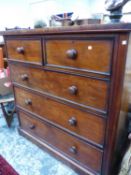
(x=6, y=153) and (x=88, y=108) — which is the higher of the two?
(x=88, y=108)

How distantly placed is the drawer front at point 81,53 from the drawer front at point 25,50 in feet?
0.35

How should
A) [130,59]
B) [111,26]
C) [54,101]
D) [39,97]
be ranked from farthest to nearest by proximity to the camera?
[39,97] < [54,101] < [130,59] < [111,26]

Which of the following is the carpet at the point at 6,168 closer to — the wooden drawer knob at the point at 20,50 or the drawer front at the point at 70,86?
the drawer front at the point at 70,86

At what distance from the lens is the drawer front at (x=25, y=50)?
1166 mm

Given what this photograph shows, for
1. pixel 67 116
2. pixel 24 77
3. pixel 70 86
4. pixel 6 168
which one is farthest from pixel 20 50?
pixel 6 168

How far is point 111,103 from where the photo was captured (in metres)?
0.89

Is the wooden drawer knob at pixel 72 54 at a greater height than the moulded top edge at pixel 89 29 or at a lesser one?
lesser

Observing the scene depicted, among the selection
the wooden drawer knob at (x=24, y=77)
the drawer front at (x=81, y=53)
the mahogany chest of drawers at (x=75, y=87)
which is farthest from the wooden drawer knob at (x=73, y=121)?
the wooden drawer knob at (x=24, y=77)

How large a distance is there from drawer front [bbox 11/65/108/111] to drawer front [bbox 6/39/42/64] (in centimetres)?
9

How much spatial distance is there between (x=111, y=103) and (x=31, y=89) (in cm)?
75

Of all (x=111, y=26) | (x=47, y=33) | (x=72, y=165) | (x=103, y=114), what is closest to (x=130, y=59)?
(x=111, y=26)

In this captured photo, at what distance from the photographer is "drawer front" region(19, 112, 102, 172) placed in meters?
1.14

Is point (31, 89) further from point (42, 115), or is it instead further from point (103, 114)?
Result: point (103, 114)

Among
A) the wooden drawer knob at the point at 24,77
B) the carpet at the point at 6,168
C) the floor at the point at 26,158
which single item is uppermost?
the wooden drawer knob at the point at 24,77
